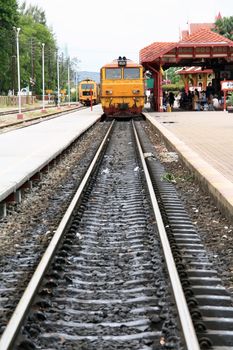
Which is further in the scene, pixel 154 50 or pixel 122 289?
pixel 154 50

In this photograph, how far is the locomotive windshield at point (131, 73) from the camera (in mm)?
34844

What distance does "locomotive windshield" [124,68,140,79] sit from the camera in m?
34.8

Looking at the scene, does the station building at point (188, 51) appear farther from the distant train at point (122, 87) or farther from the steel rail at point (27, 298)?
the steel rail at point (27, 298)

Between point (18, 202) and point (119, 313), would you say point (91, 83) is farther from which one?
point (119, 313)

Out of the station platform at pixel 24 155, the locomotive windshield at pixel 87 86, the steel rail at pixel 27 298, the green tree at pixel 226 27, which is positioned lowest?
the steel rail at pixel 27 298

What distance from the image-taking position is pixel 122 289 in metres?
5.22

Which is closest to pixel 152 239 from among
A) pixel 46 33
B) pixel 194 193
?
pixel 194 193

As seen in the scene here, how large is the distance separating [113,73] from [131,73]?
3.35 ft

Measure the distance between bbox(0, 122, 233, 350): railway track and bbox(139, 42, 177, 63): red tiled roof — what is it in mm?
31263

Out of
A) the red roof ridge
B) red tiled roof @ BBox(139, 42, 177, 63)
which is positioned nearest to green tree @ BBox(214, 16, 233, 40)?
the red roof ridge

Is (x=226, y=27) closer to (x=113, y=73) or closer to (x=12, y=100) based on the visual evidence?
(x=12, y=100)

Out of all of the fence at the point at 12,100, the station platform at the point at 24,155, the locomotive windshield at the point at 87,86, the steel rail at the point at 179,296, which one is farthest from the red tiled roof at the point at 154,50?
the fence at the point at 12,100

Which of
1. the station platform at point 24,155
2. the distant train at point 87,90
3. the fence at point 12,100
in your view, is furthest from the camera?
the fence at point 12,100

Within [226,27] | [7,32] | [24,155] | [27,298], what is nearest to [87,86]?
[7,32]
